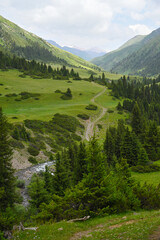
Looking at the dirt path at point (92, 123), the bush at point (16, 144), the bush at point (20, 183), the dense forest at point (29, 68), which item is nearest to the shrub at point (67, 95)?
the dirt path at point (92, 123)

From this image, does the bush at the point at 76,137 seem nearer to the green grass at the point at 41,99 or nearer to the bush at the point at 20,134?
the green grass at the point at 41,99

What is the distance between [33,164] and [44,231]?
106 feet

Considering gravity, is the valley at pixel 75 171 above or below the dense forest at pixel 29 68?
below

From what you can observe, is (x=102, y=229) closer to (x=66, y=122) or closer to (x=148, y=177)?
(x=148, y=177)

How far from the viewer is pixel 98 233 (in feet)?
43.5

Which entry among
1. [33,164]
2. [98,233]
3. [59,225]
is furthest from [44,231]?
[33,164]

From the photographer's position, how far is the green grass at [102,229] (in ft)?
39.7

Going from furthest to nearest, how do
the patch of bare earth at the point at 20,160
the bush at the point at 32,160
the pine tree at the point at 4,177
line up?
the bush at the point at 32,160 → the patch of bare earth at the point at 20,160 → the pine tree at the point at 4,177

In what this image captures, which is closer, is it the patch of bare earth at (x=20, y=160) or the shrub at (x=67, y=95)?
the patch of bare earth at (x=20, y=160)

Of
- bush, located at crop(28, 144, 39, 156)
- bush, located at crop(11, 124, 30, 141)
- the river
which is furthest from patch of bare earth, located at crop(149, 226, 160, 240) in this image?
bush, located at crop(11, 124, 30, 141)

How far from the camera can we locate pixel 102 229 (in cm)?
1416

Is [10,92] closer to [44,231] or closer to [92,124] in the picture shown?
[92,124]

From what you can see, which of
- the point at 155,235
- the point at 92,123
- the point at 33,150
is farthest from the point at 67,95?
the point at 155,235

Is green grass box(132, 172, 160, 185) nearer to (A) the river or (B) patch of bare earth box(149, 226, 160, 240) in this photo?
(B) patch of bare earth box(149, 226, 160, 240)
